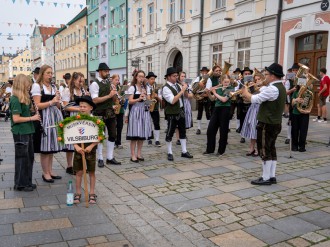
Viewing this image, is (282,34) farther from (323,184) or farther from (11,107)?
(11,107)

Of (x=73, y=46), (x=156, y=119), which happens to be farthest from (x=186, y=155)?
(x=73, y=46)

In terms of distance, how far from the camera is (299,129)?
838cm

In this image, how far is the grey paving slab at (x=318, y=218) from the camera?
4.14 m

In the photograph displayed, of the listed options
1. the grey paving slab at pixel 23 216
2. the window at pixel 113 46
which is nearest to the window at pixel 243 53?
the grey paving slab at pixel 23 216

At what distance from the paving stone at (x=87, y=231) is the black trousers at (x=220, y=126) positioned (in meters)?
4.28

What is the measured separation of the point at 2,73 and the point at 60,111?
125458mm

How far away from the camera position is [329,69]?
12773mm

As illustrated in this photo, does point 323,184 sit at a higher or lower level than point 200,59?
lower

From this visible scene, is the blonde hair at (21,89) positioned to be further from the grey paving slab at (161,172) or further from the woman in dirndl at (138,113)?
the grey paving slab at (161,172)

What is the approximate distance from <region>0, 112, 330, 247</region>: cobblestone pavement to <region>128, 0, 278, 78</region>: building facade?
379 inches

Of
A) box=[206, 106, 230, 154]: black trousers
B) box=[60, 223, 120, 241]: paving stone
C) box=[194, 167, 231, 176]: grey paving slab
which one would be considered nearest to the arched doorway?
box=[206, 106, 230, 154]: black trousers

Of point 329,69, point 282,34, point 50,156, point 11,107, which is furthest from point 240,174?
point 282,34

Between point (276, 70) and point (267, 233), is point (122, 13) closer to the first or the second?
point (276, 70)

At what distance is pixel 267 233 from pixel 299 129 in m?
5.06
